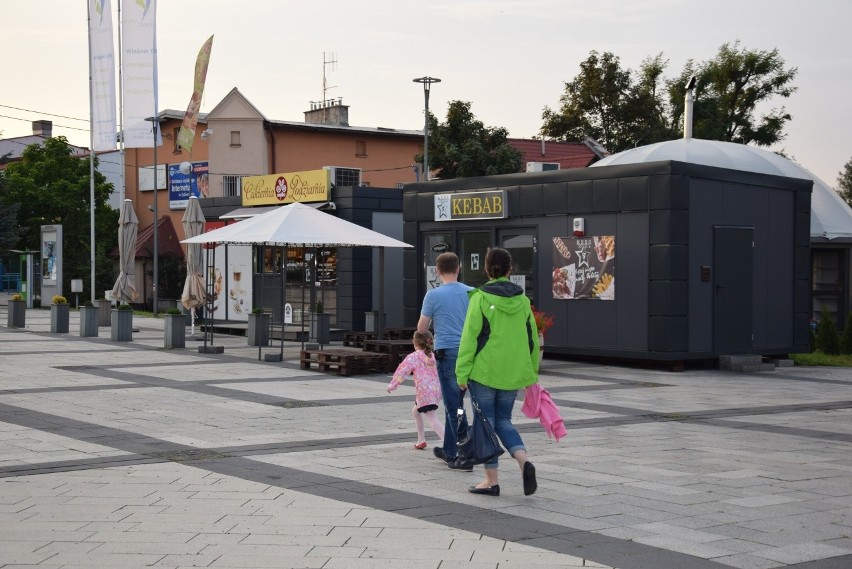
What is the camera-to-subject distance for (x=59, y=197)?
52.3m

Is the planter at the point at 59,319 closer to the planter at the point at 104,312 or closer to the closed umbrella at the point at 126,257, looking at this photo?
the closed umbrella at the point at 126,257

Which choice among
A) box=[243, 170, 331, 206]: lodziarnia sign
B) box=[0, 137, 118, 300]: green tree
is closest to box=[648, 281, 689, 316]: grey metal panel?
box=[243, 170, 331, 206]: lodziarnia sign

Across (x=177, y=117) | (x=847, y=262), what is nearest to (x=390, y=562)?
(x=847, y=262)

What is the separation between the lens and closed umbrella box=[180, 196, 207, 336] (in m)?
23.3

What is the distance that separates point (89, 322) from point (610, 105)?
39.3 m

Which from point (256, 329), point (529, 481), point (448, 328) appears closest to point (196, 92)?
point (256, 329)

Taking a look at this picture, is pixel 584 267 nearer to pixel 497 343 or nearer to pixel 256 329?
pixel 256 329

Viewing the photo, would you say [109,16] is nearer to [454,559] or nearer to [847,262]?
[847,262]

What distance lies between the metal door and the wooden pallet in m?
5.96

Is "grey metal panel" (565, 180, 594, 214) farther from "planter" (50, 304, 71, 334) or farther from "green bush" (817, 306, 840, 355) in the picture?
"planter" (50, 304, 71, 334)

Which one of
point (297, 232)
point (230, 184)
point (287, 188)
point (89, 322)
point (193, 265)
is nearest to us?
point (297, 232)

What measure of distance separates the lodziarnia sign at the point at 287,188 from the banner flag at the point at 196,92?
6.41 metres

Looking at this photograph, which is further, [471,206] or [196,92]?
[196,92]

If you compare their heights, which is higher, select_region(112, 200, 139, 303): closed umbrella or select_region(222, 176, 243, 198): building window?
select_region(222, 176, 243, 198): building window
